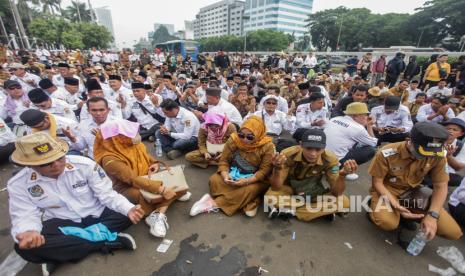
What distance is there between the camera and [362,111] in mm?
3705

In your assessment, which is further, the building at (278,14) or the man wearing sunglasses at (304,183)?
the building at (278,14)

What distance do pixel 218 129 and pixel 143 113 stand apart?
8.74 ft

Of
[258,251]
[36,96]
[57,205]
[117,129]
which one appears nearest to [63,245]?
[57,205]

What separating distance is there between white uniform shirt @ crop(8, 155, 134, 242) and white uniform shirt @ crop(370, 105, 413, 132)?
210 inches

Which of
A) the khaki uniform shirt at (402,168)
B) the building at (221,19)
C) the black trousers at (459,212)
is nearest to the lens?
the khaki uniform shirt at (402,168)

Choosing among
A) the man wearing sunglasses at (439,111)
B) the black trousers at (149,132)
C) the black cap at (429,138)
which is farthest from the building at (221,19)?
the black cap at (429,138)

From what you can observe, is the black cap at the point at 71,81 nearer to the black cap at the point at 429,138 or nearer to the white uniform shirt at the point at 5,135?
the white uniform shirt at the point at 5,135

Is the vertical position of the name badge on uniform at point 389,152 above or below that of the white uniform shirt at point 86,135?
above

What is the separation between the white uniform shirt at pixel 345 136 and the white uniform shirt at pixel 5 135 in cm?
596

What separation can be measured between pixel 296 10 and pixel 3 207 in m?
102

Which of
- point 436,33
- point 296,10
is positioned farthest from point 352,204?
point 296,10

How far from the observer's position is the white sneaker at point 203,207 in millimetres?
3092

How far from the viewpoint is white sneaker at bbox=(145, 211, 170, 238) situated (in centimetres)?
271

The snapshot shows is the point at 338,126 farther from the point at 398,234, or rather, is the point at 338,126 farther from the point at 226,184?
the point at 226,184
